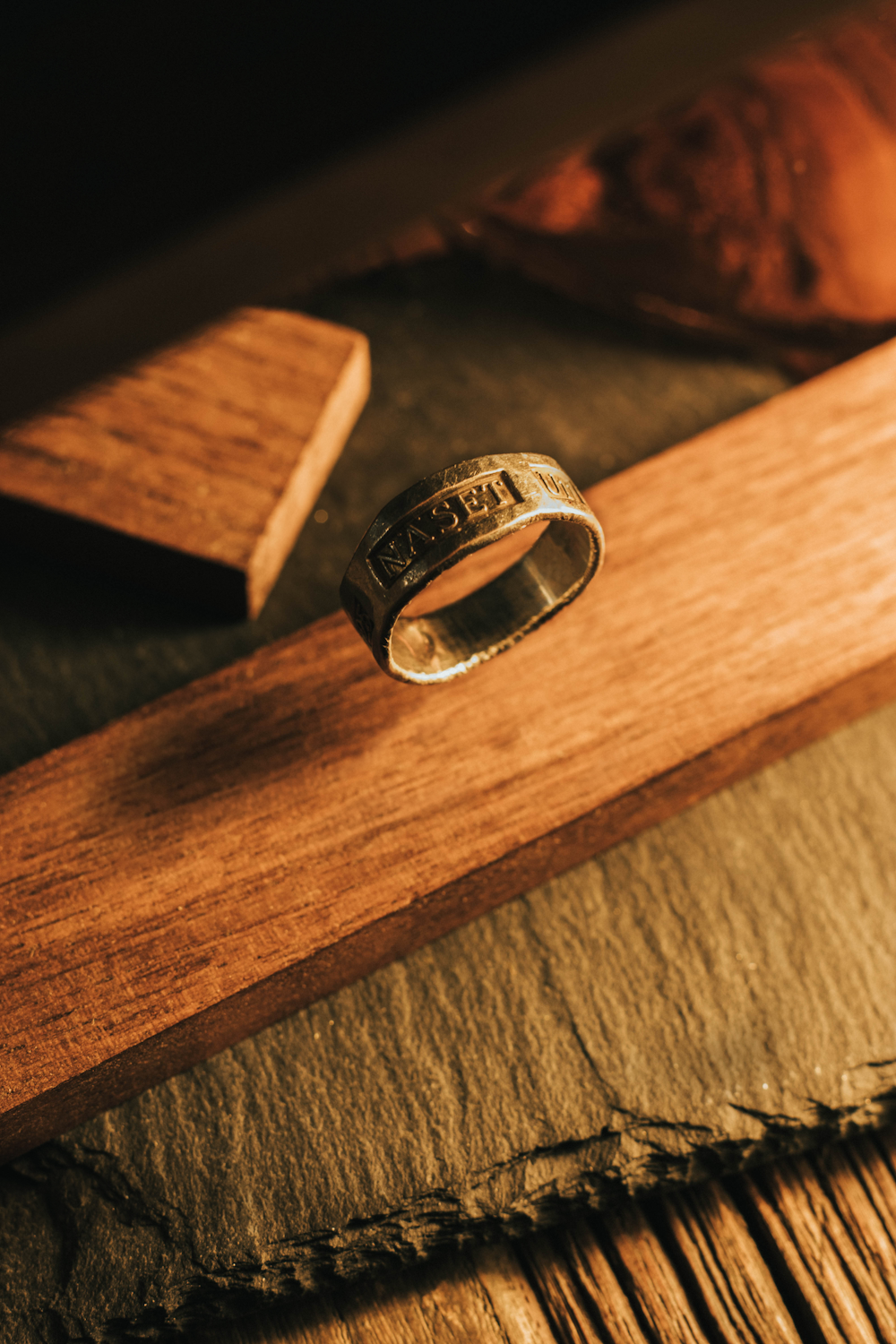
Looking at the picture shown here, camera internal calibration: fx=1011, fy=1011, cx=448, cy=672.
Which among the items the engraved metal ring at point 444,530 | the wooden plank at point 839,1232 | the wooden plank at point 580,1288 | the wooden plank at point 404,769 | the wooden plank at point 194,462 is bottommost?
the wooden plank at point 839,1232

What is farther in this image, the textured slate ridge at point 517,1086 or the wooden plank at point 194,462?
the wooden plank at point 194,462

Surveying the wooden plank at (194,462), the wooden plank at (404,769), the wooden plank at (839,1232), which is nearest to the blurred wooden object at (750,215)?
the wooden plank at (404,769)

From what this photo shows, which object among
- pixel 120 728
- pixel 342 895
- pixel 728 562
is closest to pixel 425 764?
pixel 342 895

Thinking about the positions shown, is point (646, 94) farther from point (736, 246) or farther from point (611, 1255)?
point (611, 1255)

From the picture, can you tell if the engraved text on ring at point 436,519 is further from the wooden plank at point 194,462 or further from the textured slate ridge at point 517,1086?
the textured slate ridge at point 517,1086

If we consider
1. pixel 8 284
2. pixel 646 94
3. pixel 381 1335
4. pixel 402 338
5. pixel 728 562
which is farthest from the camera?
pixel 402 338

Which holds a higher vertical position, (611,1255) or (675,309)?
(675,309)

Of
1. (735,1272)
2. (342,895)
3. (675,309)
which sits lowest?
(735,1272)

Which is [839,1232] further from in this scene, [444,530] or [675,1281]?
[444,530]
